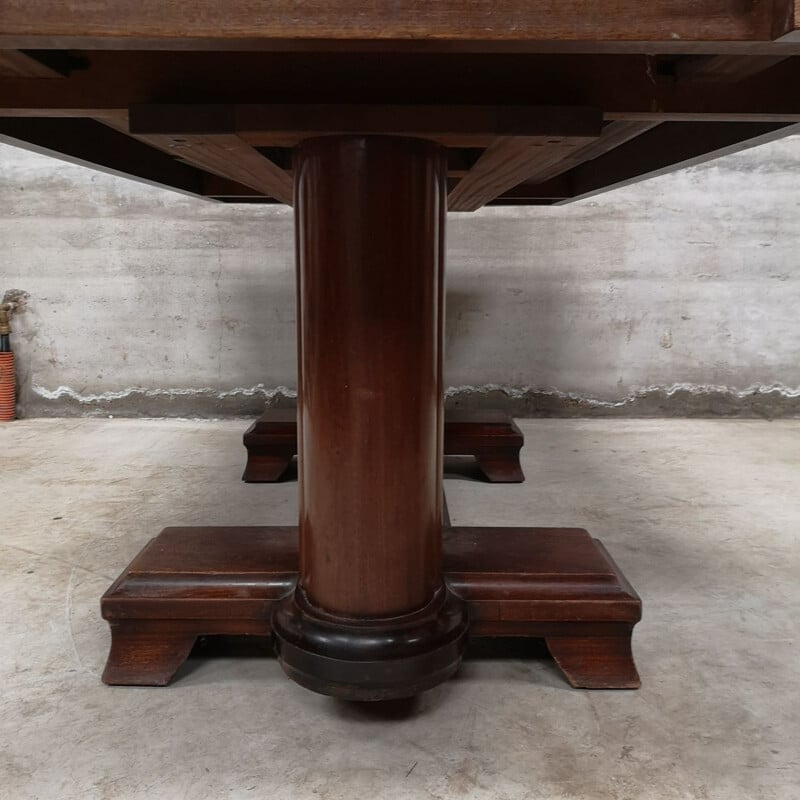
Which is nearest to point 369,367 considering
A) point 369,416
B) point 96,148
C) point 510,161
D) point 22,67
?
point 369,416

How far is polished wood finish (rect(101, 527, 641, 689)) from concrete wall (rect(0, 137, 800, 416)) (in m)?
3.24

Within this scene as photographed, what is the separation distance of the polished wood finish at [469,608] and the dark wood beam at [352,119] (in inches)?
42.6

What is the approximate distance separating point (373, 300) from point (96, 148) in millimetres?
1300

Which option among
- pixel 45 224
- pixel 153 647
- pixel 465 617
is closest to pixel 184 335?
pixel 45 224

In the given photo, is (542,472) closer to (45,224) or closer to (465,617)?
(465,617)

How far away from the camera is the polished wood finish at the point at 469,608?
72.2 inches

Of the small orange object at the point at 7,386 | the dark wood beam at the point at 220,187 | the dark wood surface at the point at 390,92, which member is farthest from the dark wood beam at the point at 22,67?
the small orange object at the point at 7,386

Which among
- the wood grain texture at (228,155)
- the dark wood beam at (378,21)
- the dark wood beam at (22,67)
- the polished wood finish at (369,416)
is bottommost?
the polished wood finish at (369,416)

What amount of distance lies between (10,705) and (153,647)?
0.34 m

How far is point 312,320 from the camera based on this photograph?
164 centimetres

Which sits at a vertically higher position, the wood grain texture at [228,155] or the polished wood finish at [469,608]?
the wood grain texture at [228,155]

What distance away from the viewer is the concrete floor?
4.89 ft

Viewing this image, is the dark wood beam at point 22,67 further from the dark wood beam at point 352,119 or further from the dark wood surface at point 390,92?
the dark wood beam at point 352,119

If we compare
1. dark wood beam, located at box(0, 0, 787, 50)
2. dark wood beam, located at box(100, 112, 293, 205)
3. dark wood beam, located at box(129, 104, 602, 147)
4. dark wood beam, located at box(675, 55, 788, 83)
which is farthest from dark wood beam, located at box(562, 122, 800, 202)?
dark wood beam, located at box(100, 112, 293, 205)
